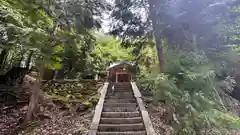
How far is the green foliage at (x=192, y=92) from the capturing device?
3.55 m

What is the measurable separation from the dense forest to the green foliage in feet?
0.06

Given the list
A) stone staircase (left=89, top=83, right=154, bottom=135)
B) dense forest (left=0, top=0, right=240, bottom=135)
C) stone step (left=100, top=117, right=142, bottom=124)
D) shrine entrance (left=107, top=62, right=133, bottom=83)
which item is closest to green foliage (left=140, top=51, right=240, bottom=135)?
dense forest (left=0, top=0, right=240, bottom=135)

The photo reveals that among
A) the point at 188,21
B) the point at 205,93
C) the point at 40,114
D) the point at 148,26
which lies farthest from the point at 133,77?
the point at 205,93

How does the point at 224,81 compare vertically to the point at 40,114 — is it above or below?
above

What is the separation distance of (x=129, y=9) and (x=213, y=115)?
532 cm

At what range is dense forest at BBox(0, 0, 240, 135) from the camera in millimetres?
3717

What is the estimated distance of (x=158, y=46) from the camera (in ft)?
25.0

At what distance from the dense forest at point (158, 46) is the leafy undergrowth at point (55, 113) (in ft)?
0.14

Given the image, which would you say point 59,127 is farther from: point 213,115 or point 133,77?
point 133,77

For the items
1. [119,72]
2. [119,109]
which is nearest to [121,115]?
[119,109]

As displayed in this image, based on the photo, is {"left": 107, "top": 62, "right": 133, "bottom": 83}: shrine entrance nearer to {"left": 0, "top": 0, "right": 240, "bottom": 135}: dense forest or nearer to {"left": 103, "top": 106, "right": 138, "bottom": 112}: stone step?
{"left": 0, "top": 0, "right": 240, "bottom": 135}: dense forest

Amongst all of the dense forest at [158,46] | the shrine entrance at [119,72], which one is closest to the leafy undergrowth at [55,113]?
the dense forest at [158,46]

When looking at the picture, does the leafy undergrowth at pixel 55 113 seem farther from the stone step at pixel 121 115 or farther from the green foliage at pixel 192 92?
the green foliage at pixel 192 92

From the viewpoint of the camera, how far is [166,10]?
5.57m
